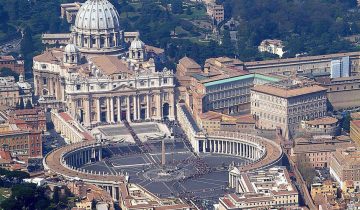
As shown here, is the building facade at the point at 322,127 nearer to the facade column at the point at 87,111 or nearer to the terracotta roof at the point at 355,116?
the terracotta roof at the point at 355,116

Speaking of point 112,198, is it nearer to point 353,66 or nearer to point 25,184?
point 25,184

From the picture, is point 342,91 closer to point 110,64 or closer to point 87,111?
point 110,64

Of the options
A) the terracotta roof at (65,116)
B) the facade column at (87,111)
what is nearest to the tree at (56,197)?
the terracotta roof at (65,116)

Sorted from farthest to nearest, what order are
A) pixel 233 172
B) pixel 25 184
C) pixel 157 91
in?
pixel 157 91 → pixel 233 172 → pixel 25 184

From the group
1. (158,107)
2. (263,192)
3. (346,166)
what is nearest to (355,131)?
(346,166)

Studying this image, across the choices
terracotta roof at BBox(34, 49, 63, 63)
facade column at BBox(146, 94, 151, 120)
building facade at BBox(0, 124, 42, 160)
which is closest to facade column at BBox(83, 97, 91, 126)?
facade column at BBox(146, 94, 151, 120)

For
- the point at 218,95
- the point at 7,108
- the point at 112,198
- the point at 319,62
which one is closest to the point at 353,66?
the point at 319,62
